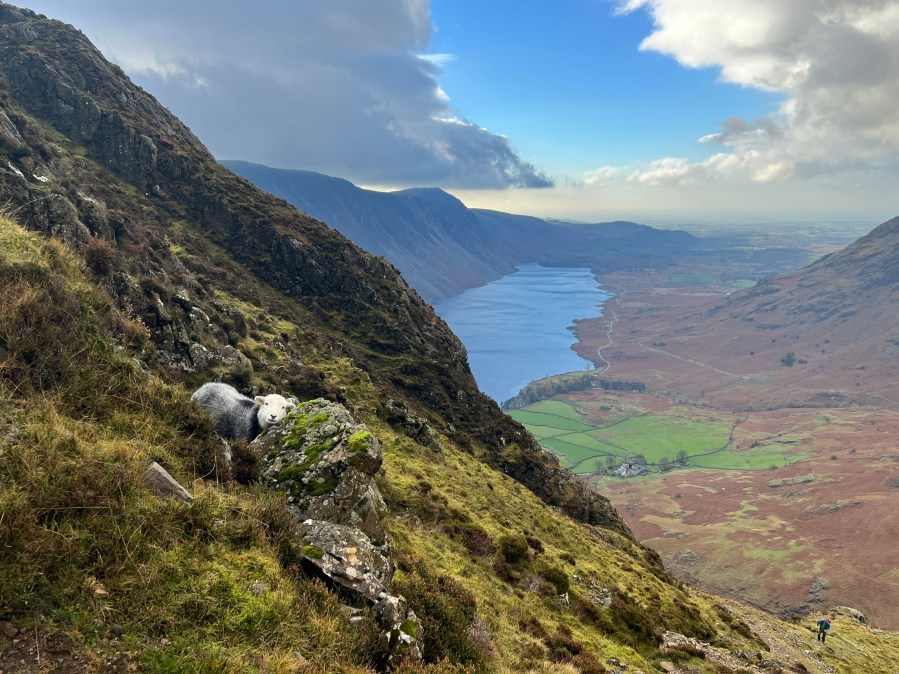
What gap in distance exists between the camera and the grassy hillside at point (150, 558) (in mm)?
5176

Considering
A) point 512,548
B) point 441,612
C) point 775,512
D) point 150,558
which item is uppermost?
point 150,558

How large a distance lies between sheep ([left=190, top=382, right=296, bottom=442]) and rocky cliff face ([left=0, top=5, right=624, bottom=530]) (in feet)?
29.6

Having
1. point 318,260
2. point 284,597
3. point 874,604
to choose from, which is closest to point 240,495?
point 284,597

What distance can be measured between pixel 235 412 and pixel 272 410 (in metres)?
1.06

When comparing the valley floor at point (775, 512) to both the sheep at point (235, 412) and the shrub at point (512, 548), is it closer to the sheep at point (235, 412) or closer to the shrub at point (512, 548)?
the shrub at point (512, 548)

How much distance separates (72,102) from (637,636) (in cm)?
7492

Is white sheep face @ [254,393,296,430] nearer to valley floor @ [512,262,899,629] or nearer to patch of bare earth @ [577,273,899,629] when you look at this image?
patch of bare earth @ [577,273,899,629]

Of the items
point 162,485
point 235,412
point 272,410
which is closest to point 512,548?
point 272,410

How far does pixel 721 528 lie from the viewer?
122m

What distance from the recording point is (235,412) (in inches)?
543

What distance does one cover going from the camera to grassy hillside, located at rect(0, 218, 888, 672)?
518 cm

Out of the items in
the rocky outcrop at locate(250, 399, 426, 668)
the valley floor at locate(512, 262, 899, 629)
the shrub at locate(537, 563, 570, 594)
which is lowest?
the valley floor at locate(512, 262, 899, 629)

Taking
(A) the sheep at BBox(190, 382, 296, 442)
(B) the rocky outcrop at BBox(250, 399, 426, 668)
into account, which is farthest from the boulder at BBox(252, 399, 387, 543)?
(A) the sheep at BBox(190, 382, 296, 442)

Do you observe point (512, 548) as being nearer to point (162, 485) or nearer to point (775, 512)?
point (162, 485)
